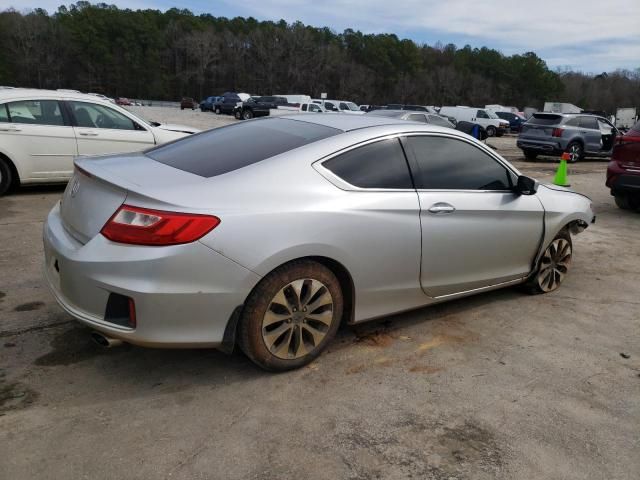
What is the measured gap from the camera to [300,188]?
10.5 feet

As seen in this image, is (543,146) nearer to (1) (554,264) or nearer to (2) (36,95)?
(1) (554,264)

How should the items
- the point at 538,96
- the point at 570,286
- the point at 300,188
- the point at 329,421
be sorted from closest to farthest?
the point at 329,421 → the point at 300,188 → the point at 570,286 → the point at 538,96

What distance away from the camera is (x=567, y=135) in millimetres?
17797

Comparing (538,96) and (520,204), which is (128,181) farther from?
(538,96)

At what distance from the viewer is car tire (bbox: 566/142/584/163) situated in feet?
58.9

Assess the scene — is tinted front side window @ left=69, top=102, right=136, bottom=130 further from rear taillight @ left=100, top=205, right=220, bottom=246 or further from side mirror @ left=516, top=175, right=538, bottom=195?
side mirror @ left=516, top=175, right=538, bottom=195

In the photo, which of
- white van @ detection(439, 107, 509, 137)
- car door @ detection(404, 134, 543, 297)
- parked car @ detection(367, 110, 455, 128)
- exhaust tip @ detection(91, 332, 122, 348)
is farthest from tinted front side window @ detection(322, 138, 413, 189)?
white van @ detection(439, 107, 509, 137)

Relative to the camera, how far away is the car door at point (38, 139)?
307 inches

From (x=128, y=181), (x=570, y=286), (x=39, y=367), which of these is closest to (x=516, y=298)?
(x=570, y=286)

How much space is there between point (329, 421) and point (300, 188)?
1.29 m

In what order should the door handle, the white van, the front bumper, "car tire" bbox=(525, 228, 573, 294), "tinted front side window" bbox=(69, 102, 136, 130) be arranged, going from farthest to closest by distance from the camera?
the white van → "tinted front side window" bbox=(69, 102, 136, 130) → "car tire" bbox=(525, 228, 573, 294) → the door handle → the front bumper

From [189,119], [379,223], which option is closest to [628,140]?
[379,223]

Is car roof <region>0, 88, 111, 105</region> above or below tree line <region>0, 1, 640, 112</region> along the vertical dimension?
below

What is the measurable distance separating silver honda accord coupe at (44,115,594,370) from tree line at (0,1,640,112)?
108034mm
